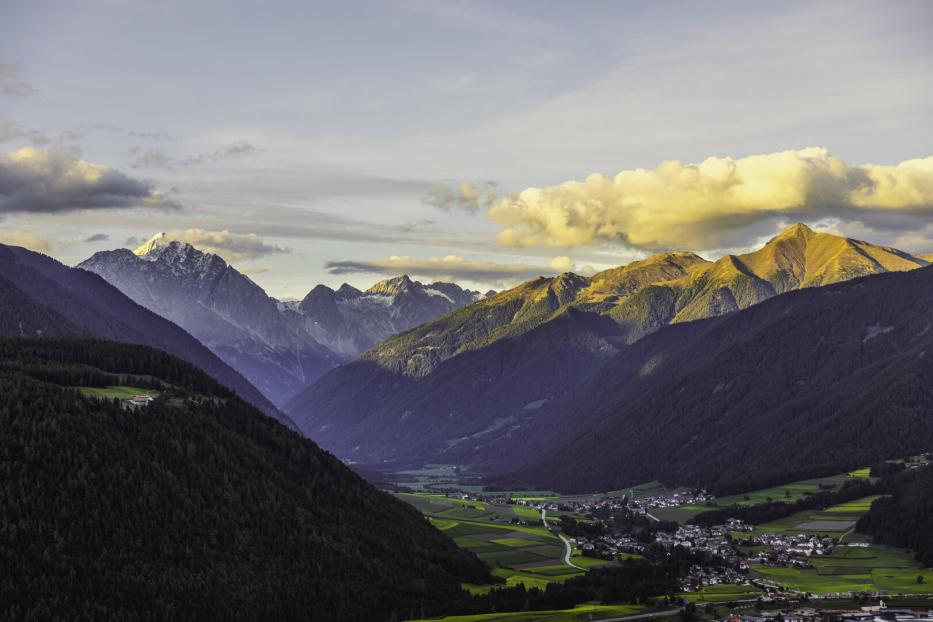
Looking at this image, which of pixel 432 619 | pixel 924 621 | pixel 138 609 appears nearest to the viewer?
pixel 924 621

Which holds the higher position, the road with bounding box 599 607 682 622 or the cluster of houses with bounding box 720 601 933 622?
the cluster of houses with bounding box 720 601 933 622

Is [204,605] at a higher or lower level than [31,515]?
lower

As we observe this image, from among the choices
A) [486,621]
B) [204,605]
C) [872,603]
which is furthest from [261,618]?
[872,603]

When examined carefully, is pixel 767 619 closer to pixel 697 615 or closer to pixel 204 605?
pixel 697 615

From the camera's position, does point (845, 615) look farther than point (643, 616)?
No

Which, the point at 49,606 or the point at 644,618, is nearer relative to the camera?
the point at 49,606

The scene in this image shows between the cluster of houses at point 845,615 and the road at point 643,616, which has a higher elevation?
the cluster of houses at point 845,615

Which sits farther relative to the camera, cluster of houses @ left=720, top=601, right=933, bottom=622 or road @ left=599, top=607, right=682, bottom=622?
road @ left=599, top=607, right=682, bottom=622

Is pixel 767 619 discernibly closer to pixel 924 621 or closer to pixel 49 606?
pixel 924 621

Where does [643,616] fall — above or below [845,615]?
below

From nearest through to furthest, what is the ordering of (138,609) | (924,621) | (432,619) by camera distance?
(924,621), (138,609), (432,619)

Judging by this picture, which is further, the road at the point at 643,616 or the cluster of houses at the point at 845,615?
the road at the point at 643,616
